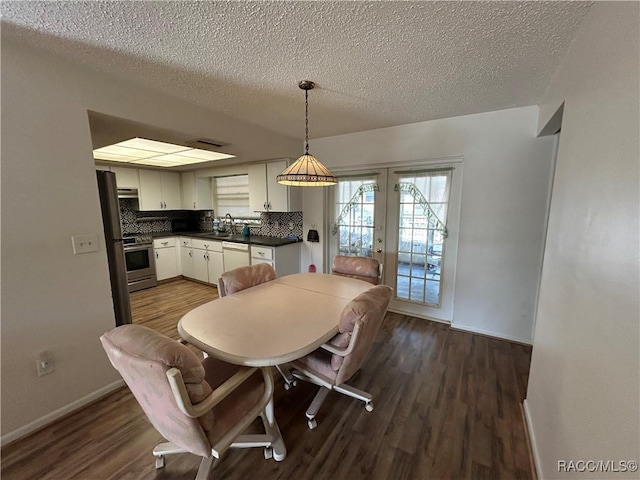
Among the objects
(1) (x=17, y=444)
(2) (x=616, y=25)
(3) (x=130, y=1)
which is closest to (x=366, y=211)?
(2) (x=616, y=25)

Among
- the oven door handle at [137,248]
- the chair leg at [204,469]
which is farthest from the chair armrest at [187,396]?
the oven door handle at [137,248]

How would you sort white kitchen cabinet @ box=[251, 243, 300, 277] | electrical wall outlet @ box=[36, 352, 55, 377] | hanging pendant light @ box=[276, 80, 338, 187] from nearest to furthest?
electrical wall outlet @ box=[36, 352, 55, 377], hanging pendant light @ box=[276, 80, 338, 187], white kitchen cabinet @ box=[251, 243, 300, 277]

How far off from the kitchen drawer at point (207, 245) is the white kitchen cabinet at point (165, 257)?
46 centimetres

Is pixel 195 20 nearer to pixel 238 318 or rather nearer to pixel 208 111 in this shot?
pixel 208 111

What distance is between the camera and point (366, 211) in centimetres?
350

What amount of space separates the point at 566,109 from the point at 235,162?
386 cm

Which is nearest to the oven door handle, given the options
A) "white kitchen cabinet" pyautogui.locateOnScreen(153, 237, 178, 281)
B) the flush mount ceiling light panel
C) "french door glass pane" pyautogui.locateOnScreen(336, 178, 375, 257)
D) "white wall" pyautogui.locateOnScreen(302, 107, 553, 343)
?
"white kitchen cabinet" pyautogui.locateOnScreen(153, 237, 178, 281)

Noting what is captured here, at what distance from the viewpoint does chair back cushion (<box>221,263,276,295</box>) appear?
2.13m

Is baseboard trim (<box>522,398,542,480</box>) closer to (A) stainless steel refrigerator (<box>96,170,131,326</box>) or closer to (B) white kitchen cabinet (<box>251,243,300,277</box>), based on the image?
(B) white kitchen cabinet (<box>251,243,300,277</box>)

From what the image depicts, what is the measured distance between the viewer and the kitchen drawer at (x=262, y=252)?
3826 mm

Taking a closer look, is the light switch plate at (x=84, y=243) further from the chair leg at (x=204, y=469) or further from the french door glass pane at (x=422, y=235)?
the french door glass pane at (x=422, y=235)

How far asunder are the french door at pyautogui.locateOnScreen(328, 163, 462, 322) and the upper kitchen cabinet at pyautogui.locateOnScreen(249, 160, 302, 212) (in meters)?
0.68

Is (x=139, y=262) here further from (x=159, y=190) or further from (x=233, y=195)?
(x=233, y=195)

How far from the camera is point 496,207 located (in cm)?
268
